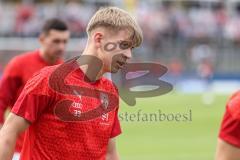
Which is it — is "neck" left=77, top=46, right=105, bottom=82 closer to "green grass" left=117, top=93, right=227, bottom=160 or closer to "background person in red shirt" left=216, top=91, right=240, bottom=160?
"background person in red shirt" left=216, top=91, right=240, bottom=160

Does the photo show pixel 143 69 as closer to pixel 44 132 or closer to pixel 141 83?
pixel 141 83

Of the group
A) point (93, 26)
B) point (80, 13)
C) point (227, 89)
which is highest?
point (93, 26)

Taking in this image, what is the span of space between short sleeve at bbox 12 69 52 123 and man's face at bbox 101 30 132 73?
0.40 m

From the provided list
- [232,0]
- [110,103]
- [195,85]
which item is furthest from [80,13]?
[110,103]

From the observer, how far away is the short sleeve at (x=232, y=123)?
4.95 meters

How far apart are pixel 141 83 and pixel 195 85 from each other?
26255 mm

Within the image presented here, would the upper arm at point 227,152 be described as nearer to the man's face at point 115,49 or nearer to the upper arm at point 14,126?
the man's face at point 115,49

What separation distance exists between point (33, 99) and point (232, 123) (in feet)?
3.98

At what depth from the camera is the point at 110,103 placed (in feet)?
17.7

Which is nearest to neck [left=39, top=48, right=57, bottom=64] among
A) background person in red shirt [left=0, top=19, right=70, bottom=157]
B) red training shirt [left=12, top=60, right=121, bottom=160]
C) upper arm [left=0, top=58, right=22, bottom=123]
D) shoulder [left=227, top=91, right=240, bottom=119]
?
background person in red shirt [left=0, top=19, right=70, bottom=157]

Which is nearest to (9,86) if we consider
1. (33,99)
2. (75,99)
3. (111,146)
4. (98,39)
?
(111,146)

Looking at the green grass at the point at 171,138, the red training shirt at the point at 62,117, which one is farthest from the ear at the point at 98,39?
the green grass at the point at 171,138

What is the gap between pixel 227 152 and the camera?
5090 mm

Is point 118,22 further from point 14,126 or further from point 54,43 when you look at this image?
point 54,43
